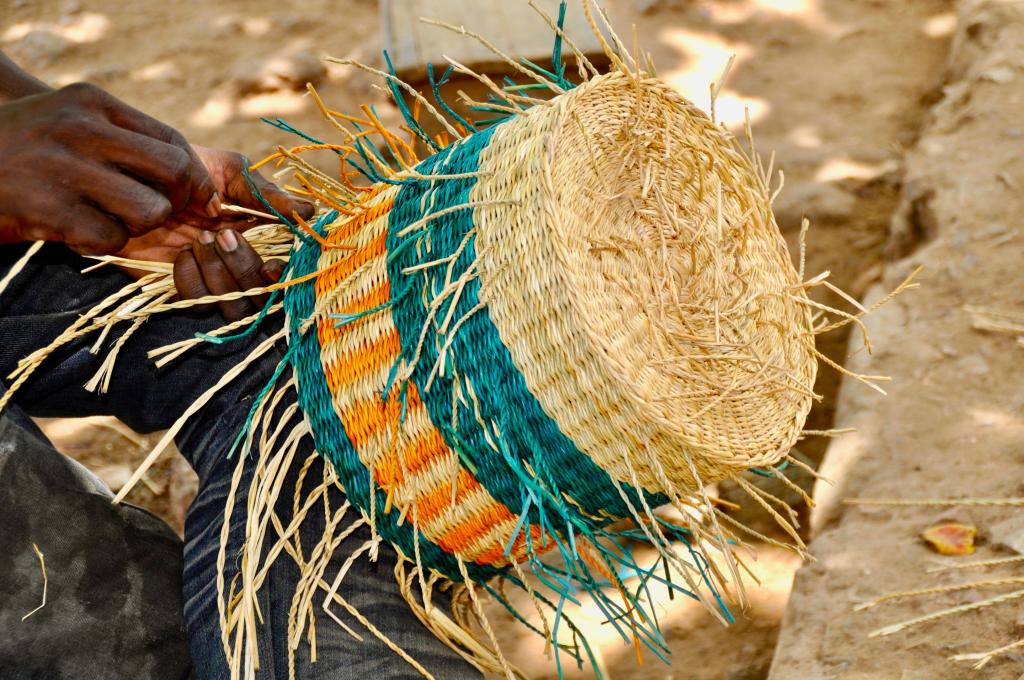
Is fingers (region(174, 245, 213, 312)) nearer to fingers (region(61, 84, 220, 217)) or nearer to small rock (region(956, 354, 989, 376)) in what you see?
fingers (region(61, 84, 220, 217))

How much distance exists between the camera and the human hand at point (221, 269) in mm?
1297

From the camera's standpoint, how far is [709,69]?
3.73 m

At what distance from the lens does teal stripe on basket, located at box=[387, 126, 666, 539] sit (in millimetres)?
1066

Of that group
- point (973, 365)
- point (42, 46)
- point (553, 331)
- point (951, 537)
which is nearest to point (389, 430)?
point (553, 331)

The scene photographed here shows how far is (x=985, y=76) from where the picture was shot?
3066mm

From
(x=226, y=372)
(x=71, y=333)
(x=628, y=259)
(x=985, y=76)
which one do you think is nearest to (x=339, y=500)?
(x=226, y=372)

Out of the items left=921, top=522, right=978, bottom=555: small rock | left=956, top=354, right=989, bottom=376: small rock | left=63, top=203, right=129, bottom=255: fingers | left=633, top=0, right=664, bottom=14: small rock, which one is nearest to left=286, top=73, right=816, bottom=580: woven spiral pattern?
left=63, top=203, right=129, bottom=255: fingers

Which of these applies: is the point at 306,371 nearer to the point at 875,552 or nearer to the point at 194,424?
the point at 194,424

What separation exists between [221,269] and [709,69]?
2878 millimetres

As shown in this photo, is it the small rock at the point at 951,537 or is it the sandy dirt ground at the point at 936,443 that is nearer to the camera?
the sandy dirt ground at the point at 936,443

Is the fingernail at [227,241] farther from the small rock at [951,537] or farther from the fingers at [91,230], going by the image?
the small rock at [951,537]

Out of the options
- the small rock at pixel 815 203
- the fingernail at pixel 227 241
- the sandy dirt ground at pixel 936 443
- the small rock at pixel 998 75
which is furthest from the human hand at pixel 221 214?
the small rock at pixel 998 75

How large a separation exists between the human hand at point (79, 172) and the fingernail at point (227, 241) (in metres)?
0.09

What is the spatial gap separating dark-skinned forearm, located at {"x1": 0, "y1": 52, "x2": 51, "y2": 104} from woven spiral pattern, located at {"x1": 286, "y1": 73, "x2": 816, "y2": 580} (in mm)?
604
